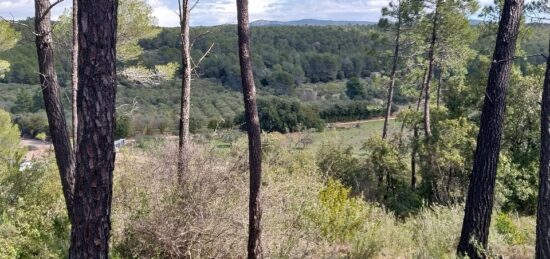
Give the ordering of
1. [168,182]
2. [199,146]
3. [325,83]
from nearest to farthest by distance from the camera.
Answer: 1. [168,182]
2. [199,146]
3. [325,83]

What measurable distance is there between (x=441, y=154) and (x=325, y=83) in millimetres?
54442

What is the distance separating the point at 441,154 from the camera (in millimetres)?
17703

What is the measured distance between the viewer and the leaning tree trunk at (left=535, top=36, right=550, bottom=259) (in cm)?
462

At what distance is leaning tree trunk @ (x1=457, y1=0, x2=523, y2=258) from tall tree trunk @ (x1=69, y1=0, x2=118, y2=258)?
145 inches

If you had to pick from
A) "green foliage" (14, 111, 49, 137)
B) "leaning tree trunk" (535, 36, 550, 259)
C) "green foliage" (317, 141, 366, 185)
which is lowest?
"green foliage" (14, 111, 49, 137)

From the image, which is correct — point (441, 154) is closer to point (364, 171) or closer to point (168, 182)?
point (364, 171)

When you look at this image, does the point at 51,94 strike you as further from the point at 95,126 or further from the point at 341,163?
the point at 341,163

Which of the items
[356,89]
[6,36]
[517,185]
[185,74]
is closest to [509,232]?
[185,74]

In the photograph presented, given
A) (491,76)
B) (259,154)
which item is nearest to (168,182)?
(259,154)

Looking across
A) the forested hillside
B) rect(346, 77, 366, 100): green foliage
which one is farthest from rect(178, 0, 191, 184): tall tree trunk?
rect(346, 77, 366, 100): green foliage

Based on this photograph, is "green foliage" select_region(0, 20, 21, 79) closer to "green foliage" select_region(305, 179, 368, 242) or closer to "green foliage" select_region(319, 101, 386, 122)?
"green foliage" select_region(305, 179, 368, 242)

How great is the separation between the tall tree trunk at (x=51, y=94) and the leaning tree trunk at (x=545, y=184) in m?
5.07

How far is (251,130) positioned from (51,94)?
239 centimetres

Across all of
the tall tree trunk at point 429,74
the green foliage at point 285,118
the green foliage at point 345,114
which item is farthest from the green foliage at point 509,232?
the green foliage at point 345,114
